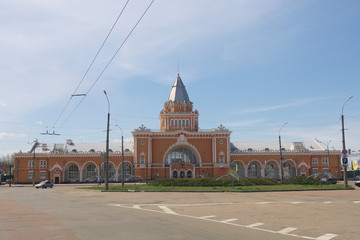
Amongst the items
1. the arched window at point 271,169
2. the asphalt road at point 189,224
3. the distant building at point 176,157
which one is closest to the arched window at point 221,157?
the distant building at point 176,157

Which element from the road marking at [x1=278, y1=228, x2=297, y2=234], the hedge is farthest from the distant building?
the road marking at [x1=278, y1=228, x2=297, y2=234]

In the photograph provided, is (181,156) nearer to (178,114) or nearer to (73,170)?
(178,114)

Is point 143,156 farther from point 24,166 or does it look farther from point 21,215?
point 21,215

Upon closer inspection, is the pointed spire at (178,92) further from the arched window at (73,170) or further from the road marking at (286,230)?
the road marking at (286,230)

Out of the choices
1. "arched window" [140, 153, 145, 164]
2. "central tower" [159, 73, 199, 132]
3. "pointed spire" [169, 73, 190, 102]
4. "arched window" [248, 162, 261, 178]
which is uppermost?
"pointed spire" [169, 73, 190, 102]

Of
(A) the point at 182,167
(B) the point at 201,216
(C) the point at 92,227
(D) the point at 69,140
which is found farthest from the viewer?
(D) the point at 69,140

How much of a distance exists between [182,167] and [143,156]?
852 cm

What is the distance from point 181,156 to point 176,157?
3.64 feet

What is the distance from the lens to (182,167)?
237 feet

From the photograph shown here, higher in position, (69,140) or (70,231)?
(69,140)

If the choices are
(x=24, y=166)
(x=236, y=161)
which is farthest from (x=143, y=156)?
(x=24, y=166)

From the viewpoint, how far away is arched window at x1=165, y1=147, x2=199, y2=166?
7438cm

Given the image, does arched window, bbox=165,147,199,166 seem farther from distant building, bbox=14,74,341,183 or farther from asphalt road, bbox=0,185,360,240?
asphalt road, bbox=0,185,360,240

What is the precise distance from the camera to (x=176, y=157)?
74.6 meters
